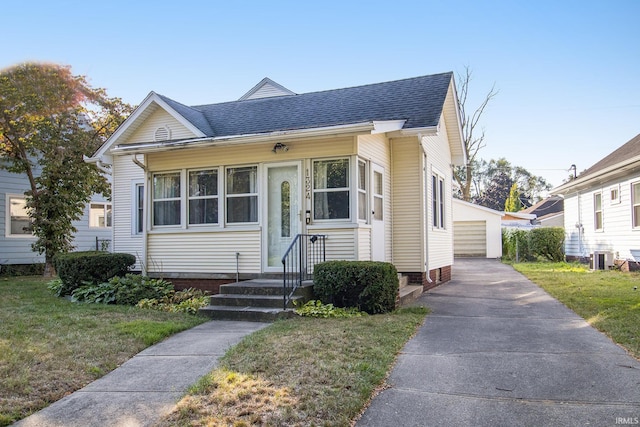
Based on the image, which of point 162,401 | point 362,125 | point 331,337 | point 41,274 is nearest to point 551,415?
point 331,337

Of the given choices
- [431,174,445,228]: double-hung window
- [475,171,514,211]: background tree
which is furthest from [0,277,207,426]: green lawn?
[475,171,514,211]: background tree

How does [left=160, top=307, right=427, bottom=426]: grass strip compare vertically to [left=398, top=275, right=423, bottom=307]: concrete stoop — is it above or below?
below

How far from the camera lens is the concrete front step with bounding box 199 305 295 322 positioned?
7.41 metres

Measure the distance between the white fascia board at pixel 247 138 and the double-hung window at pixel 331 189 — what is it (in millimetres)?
760

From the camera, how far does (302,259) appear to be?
9133mm

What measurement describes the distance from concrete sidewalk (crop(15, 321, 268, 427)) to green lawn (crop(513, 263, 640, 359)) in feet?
15.5

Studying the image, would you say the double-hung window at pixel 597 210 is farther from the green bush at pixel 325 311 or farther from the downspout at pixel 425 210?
the green bush at pixel 325 311

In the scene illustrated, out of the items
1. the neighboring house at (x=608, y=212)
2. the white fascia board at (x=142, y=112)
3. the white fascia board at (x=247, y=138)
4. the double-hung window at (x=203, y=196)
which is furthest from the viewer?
the neighboring house at (x=608, y=212)

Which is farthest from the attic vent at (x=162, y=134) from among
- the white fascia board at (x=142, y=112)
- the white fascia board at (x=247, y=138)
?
the white fascia board at (x=247, y=138)

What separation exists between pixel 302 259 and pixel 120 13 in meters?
7.67

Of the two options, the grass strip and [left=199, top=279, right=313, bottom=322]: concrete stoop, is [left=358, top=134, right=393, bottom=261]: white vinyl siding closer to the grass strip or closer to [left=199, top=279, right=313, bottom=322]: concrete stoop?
[left=199, top=279, right=313, bottom=322]: concrete stoop

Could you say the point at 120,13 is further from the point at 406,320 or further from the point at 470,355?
the point at 470,355

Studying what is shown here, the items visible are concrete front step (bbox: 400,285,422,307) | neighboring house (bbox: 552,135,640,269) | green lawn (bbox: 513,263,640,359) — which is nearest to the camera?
green lawn (bbox: 513,263,640,359)

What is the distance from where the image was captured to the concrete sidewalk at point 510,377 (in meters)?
3.68
